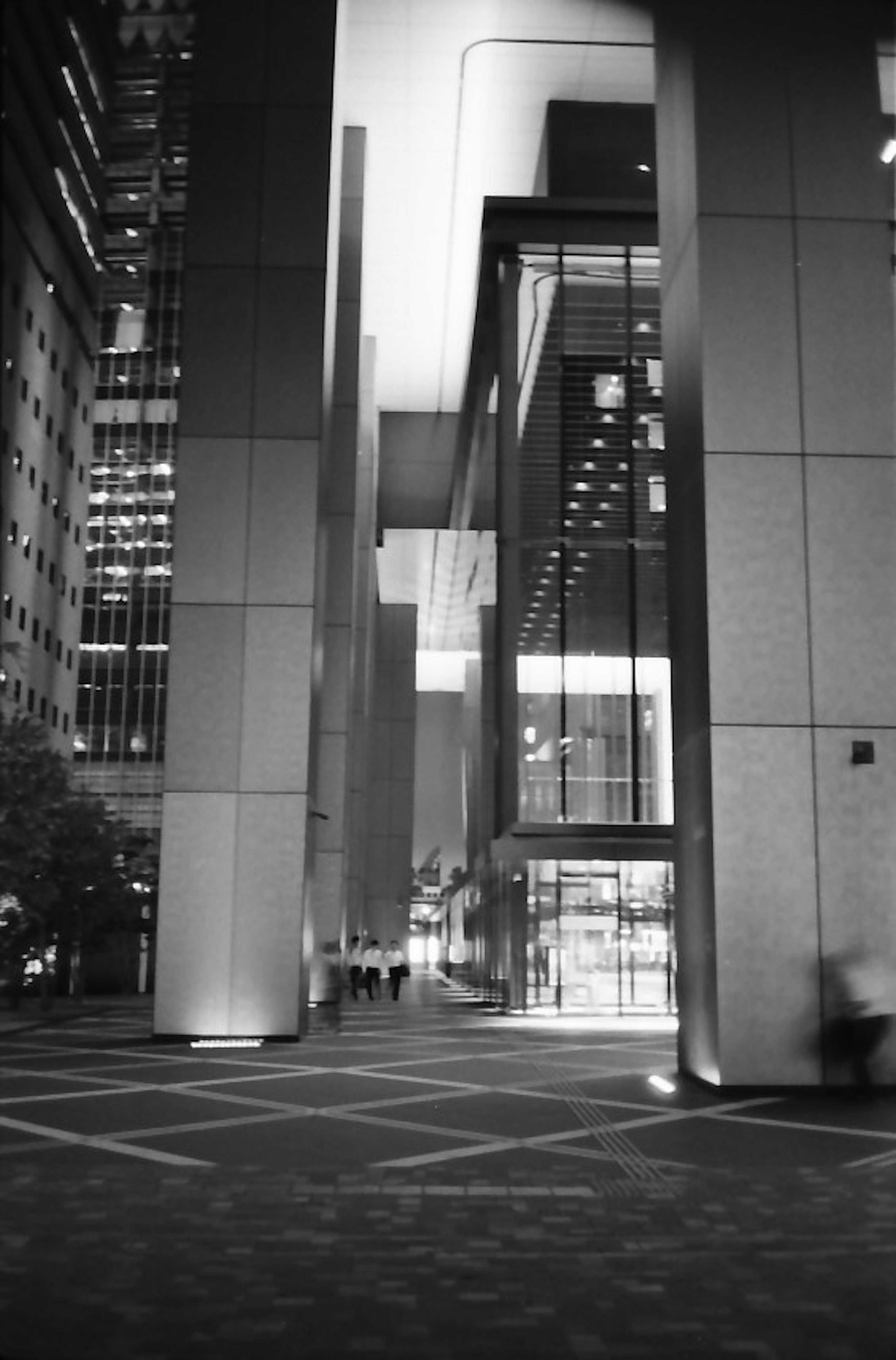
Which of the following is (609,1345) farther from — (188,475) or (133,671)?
(133,671)

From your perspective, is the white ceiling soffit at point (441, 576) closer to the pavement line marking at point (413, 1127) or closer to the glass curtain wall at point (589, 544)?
the glass curtain wall at point (589, 544)

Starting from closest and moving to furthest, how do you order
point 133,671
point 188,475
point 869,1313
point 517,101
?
1. point 869,1313
2. point 188,475
3. point 517,101
4. point 133,671

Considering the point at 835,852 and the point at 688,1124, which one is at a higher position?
the point at 835,852

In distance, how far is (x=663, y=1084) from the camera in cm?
1248

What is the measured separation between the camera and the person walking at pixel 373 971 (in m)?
29.5

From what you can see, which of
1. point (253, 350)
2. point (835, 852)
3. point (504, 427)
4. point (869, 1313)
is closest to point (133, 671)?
point (504, 427)

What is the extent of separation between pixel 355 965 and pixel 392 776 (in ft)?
68.2

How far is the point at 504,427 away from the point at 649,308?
13.8ft

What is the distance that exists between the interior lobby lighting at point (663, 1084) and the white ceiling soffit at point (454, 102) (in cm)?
1872

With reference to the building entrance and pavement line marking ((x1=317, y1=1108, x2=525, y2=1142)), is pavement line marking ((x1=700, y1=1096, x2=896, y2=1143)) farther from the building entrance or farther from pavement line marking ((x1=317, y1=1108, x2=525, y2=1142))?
the building entrance

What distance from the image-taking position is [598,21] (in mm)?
24109

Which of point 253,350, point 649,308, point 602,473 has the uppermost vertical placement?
point 649,308

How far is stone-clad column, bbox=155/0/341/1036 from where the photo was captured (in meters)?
16.6

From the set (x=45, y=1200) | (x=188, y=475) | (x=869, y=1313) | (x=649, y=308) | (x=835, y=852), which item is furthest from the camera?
(x=649, y=308)
